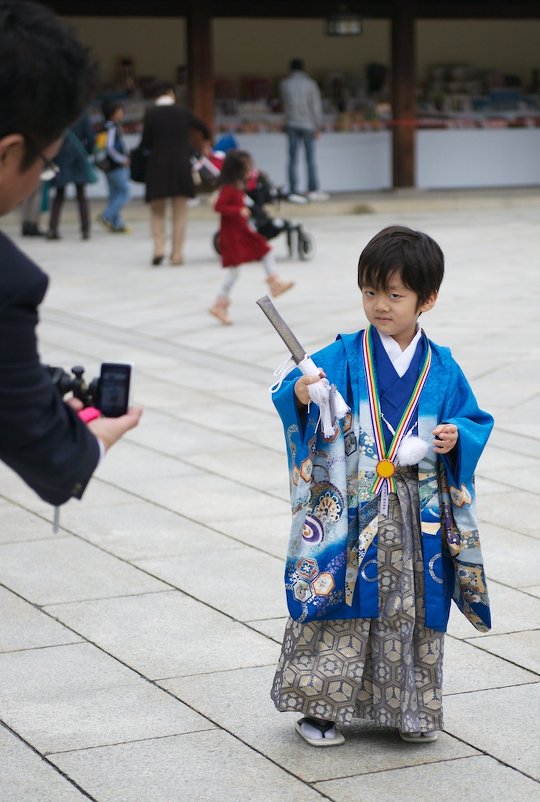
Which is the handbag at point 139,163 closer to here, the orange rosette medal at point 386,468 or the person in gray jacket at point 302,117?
the person in gray jacket at point 302,117

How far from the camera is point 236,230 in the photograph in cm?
1080

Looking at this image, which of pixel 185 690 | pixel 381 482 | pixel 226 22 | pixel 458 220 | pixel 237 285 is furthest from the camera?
pixel 226 22

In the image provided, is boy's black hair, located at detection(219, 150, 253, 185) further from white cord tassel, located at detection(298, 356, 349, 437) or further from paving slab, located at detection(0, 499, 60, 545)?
white cord tassel, located at detection(298, 356, 349, 437)

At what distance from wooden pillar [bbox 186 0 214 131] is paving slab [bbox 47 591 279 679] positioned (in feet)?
50.4

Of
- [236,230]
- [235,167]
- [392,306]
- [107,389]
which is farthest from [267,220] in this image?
[107,389]

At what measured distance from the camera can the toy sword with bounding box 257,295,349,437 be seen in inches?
123

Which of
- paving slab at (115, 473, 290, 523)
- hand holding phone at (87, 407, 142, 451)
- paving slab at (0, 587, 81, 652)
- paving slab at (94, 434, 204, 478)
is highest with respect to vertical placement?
hand holding phone at (87, 407, 142, 451)

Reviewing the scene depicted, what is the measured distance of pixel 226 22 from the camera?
20516 millimetres

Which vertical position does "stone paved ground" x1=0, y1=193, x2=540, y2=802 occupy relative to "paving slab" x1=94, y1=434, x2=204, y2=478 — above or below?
above

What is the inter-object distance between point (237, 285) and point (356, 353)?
920cm

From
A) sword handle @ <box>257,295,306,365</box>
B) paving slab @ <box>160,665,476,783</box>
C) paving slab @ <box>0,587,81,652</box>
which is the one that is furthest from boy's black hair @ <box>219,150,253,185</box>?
sword handle @ <box>257,295,306,365</box>

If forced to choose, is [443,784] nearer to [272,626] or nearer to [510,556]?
[272,626]

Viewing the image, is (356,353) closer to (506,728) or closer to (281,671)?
(281,671)

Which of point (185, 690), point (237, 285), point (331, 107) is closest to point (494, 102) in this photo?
point (331, 107)
